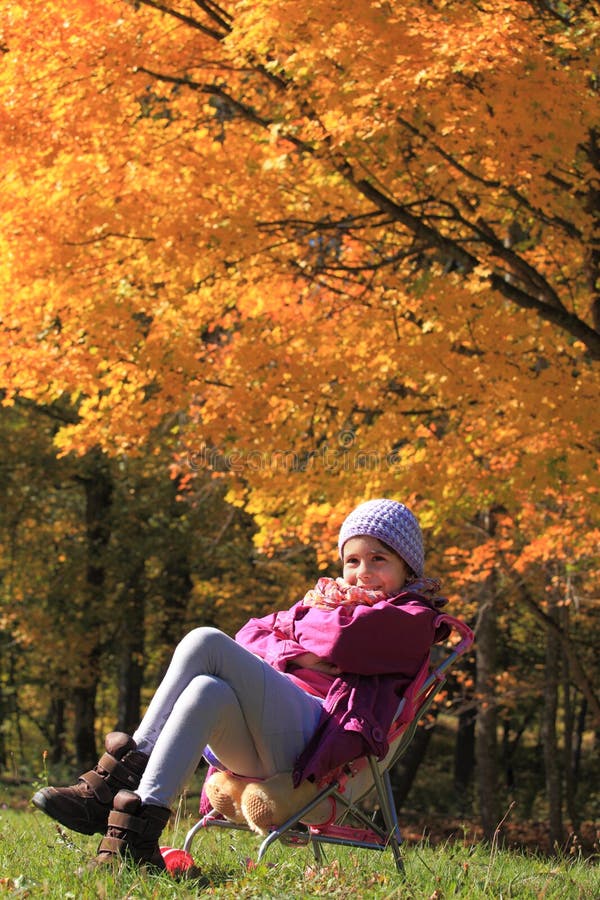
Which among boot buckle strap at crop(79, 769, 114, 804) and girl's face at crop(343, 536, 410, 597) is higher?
girl's face at crop(343, 536, 410, 597)

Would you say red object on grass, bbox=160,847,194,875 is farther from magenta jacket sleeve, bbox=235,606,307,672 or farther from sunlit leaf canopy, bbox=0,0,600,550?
sunlit leaf canopy, bbox=0,0,600,550

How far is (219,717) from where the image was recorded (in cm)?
291

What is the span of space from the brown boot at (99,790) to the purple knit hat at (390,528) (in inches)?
37.1

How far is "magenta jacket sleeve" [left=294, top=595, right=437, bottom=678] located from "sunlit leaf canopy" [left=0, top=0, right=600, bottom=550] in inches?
105

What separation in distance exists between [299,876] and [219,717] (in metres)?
0.51

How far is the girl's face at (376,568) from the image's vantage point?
3471 millimetres

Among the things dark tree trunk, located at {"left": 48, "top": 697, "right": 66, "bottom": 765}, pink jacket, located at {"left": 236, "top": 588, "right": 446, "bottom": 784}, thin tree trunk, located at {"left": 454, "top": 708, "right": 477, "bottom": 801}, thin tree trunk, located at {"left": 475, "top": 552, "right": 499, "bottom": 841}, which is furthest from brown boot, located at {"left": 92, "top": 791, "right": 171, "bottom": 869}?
dark tree trunk, located at {"left": 48, "top": 697, "right": 66, "bottom": 765}

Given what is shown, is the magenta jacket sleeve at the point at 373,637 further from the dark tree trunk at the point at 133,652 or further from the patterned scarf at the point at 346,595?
the dark tree trunk at the point at 133,652

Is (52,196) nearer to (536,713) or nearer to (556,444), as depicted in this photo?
(556,444)

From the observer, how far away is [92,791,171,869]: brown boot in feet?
8.80

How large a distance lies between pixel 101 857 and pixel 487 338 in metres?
4.49

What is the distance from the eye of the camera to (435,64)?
4.87 meters

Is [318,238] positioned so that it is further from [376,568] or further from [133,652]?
[133,652]

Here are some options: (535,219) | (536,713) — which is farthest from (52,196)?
(536,713)
